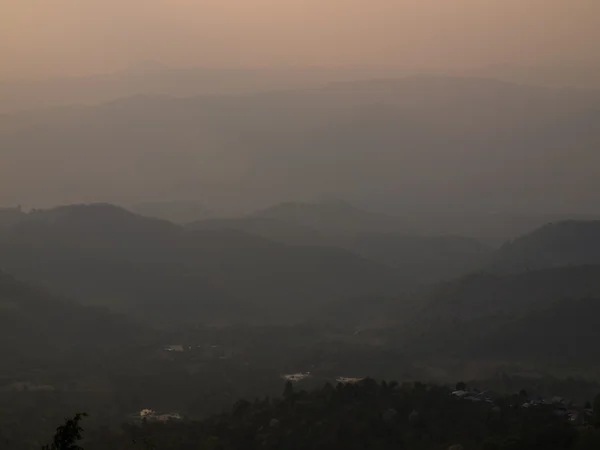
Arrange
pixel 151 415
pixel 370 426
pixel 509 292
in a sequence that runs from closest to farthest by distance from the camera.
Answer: pixel 370 426 < pixel 151 415 < pixel 509 292

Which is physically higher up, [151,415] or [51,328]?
[51,328]

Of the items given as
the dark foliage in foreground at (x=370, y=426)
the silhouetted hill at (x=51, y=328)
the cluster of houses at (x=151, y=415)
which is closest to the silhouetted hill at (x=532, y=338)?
the silhouetted hill at (x=51, y=328)

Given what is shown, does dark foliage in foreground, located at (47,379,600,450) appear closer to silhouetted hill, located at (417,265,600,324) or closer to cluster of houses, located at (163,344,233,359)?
cluster of houses, located at (163,344,233,359)

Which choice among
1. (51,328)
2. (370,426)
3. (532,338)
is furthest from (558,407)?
(51,328)

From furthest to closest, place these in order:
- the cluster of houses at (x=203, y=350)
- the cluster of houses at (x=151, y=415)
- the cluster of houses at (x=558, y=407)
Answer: the cluster of houses at (x=203, y=350), the cluster of houses at (x=151, y=415), the cluster of houses at (x=558, y=407)

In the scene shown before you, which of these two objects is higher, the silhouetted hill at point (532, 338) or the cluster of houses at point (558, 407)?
the silhouetted hill at point (532, 338)

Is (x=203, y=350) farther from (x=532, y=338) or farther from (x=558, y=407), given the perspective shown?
(x=558, y=407)

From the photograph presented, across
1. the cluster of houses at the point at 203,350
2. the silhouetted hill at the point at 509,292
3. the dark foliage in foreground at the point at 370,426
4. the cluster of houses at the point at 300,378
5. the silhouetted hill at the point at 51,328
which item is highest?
the silhouetted hill at the point at 509,292

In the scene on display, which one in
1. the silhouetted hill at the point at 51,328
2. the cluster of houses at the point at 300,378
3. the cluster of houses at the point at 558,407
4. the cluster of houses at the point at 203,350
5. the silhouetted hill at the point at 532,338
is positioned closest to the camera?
the cluster of houses at the point at 558,407

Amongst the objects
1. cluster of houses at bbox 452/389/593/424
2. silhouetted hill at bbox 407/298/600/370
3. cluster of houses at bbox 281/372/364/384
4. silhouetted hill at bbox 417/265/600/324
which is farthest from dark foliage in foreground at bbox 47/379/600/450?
silhouetted hill at bbox 417/265/600/324

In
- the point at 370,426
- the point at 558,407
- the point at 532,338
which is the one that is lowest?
the point at 370,426

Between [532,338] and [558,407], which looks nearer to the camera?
[558,407]

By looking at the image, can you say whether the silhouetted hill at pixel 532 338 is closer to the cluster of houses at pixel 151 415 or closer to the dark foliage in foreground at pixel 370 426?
the cluster of houses at pixel 151 415
